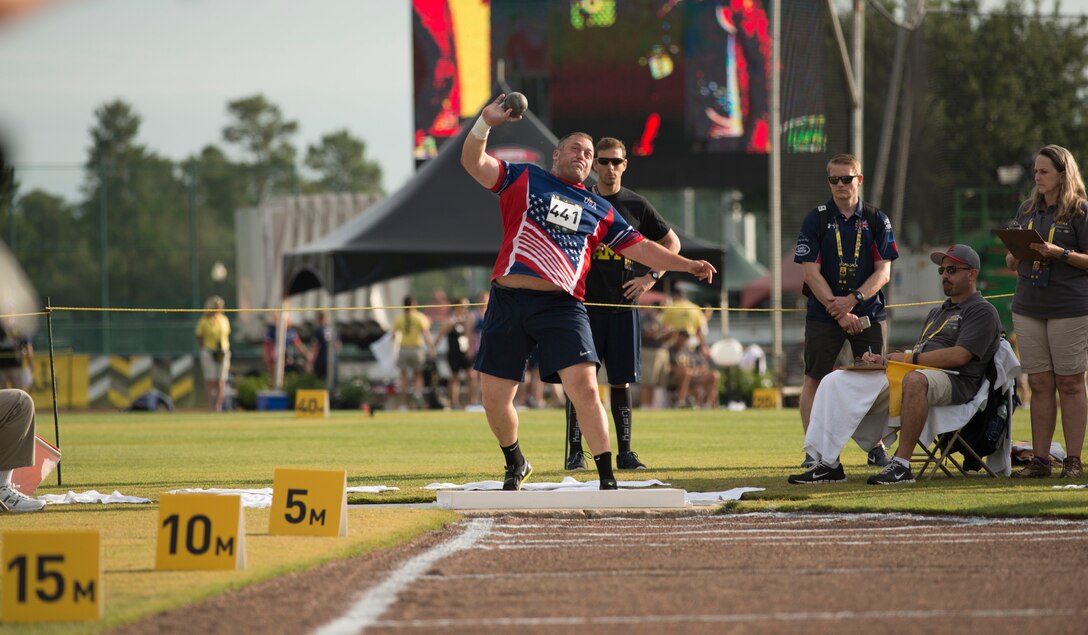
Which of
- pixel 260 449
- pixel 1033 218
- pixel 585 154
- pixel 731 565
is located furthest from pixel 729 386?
pixel 731 565

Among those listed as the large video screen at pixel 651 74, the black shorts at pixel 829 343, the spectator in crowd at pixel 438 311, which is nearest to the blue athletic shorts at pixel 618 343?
the black shorts at pixel 829 343

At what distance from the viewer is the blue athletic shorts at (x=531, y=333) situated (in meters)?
8.12

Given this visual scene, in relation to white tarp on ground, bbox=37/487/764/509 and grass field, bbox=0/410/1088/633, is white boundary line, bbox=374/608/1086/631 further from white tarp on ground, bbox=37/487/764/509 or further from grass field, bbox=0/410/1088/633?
white tarp on ground, bbox=37/487/764/509

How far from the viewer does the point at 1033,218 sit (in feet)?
31.2

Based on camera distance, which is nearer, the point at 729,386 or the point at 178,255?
the point at 729,386

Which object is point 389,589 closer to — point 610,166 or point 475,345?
point 610,166

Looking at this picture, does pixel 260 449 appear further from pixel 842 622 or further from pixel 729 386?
pixel 729 386

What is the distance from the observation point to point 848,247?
34.1 ft

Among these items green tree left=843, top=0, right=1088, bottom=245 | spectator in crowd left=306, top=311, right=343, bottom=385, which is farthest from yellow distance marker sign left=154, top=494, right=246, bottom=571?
green tree left=843, top=0, right=1088, bottom=245

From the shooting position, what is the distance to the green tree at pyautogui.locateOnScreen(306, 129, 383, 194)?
12119 centimetres

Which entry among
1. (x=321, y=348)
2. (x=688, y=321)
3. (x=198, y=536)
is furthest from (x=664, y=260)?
(x=321, y=348)

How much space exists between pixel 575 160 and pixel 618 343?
248cm

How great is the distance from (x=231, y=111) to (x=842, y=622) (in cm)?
10669

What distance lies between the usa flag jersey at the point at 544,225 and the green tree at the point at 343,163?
11366cm
